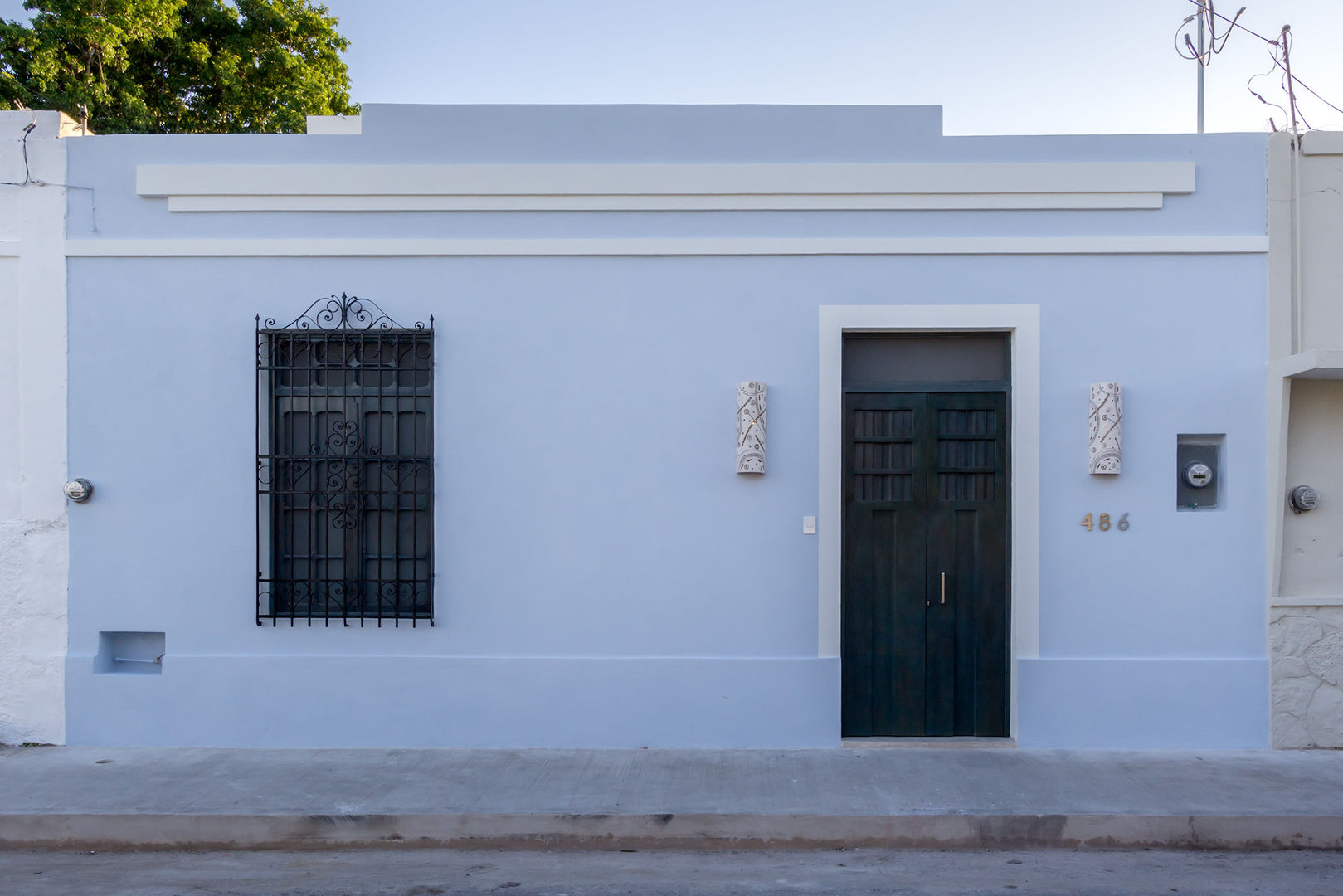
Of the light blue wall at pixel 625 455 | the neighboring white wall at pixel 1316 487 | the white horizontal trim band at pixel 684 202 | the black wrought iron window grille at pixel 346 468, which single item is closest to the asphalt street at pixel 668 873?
the light blue wall at pixel 625 455

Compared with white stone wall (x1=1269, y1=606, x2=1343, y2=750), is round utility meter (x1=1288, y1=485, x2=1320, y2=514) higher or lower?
higher

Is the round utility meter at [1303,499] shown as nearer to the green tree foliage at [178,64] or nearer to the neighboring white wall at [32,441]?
the neighboring white wall at [32,441]

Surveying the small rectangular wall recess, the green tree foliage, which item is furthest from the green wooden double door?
the green tree foliage

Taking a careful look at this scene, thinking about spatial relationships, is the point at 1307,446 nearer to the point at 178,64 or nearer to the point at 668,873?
the point at 668,873

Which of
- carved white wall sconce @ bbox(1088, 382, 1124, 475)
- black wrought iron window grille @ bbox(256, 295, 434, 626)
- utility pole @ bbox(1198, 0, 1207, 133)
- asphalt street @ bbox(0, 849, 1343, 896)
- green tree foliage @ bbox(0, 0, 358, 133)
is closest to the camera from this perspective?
asphalt street @ bbox(0, 849, 1343, 896)

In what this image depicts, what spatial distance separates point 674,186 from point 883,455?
233 centimetres

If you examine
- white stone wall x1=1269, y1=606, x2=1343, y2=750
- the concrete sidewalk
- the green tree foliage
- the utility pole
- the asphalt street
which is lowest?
the asphalt street

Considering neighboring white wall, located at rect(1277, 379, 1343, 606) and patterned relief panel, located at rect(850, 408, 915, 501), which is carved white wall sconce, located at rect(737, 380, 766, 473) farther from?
neighboring white wall, located at rect(1277, 379, 1343, 606)

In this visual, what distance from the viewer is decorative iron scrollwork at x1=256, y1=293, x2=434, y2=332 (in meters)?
6.08

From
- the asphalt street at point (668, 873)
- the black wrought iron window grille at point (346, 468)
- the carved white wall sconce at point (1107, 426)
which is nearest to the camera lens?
the asphalt street at point (668, 873)

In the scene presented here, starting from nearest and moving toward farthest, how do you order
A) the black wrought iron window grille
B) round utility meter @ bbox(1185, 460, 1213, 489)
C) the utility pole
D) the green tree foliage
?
round utility meter @ bbox(1185, 460, 1213, 489)
the black wrought iron window grille
the utility pole
the green tree foliage

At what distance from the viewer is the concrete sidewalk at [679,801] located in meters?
4.81

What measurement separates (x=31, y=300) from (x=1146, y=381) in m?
7.58

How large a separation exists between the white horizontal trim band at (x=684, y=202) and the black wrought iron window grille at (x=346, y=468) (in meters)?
0.70
